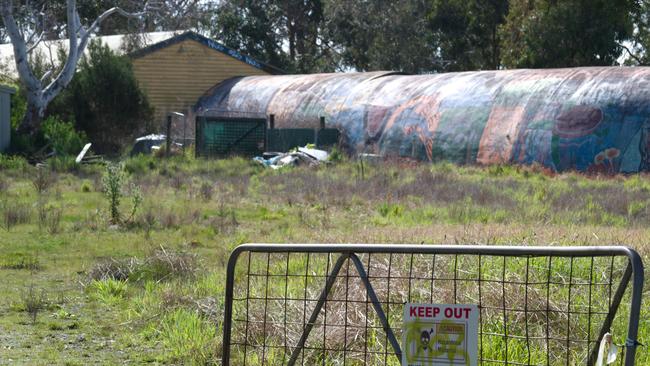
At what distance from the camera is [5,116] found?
31.7 m

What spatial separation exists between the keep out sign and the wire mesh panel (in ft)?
1.16

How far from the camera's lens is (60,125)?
33.3 metres

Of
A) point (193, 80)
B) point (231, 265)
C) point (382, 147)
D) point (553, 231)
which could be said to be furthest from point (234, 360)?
point (193, 80)

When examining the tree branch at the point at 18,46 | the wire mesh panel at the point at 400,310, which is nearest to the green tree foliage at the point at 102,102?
the tree branch at the point at 18,46

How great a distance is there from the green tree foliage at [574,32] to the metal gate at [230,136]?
1454 cm

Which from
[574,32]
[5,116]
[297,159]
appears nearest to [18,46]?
[5,116]

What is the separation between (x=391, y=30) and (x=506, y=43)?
1059 centimetres

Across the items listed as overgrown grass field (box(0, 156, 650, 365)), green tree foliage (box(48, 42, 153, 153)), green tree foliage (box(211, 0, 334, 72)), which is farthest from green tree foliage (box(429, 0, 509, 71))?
overgrown grass field (box(0, 156, 650, 365))

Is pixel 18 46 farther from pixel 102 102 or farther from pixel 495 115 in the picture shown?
pixel 495 115

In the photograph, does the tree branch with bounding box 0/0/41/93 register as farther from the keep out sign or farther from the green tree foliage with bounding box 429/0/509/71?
the keep out sign

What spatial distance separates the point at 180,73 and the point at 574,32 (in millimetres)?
17161

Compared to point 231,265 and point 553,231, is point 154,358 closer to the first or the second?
point 231,265

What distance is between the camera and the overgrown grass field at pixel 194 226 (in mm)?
8327

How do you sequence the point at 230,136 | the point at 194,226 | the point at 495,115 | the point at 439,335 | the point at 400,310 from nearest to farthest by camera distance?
the point at 439,335, the point at 400,310, the point at 194,226, the point at 495,115, the point at 230,136
